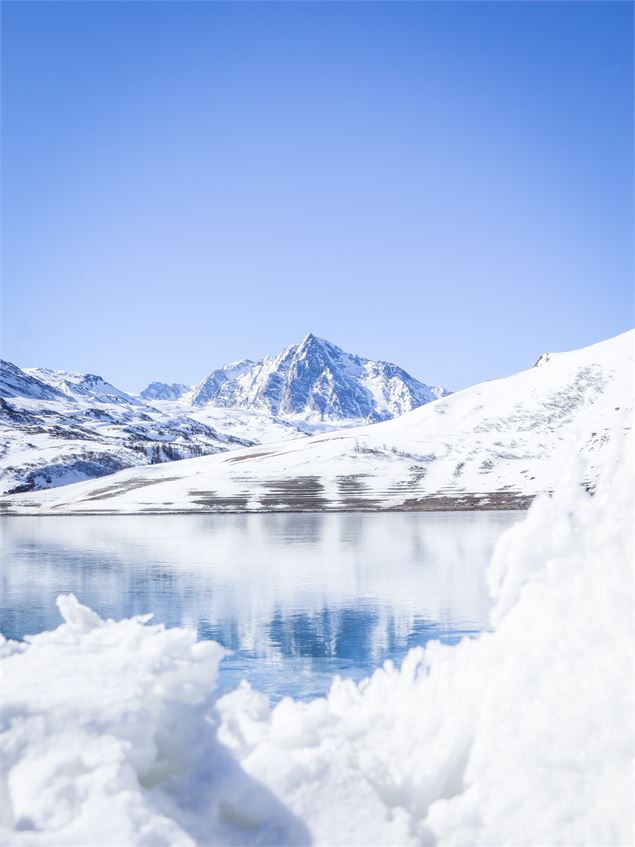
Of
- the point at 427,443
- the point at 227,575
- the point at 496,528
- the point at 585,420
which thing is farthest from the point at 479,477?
the point at 227,575

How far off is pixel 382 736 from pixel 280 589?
26.1 meters

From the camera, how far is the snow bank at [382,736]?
346 inches

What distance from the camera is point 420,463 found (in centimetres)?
13638

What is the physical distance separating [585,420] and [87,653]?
154168 mm

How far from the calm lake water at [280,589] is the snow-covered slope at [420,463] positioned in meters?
44.6

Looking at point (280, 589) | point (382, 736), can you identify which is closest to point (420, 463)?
point (280, 589)

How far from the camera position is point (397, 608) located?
30719 mm

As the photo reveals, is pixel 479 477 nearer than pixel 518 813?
No

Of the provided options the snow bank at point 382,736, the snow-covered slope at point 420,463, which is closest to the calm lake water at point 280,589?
the snow bank at point 382,736

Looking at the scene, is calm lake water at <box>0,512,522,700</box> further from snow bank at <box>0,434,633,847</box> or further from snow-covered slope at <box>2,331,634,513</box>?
snow-covered slope at <box>2,331,634,513</box>

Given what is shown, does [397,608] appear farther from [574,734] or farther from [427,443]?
[427,443]

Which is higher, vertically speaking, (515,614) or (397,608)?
(515,614)

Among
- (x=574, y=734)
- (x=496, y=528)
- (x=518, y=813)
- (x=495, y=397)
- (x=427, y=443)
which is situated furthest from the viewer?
(x=495, y=397)

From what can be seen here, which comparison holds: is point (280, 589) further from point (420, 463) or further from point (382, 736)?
point (420, 463)
